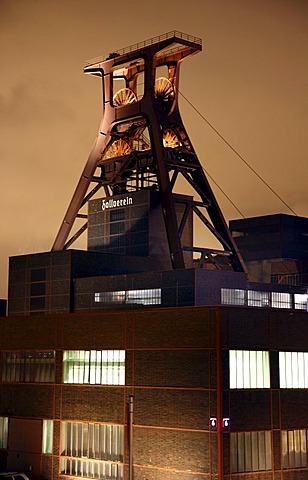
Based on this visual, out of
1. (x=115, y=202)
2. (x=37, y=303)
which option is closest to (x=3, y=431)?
(x=37, y=303)

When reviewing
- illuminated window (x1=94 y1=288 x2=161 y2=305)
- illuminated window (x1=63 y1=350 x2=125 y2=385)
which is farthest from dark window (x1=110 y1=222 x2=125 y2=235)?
illuminated window (x1=63 y1=350 x2=125 y2=385)

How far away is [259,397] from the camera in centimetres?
4791

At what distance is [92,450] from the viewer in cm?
5219

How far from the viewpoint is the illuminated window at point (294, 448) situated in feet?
158

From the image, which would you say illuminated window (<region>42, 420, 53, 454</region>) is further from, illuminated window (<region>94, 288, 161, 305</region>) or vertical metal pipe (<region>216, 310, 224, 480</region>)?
vertical metal pipe (<region>216, 310, 224, 480</region>)

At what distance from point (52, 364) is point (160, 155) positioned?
1766 centimetres

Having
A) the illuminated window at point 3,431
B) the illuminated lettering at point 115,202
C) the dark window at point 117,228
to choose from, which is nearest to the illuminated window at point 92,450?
the illuminated window at point 3,431

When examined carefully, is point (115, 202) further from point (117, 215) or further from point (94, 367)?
point (94, 367)

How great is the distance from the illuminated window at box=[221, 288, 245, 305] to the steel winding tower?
545 centimetres

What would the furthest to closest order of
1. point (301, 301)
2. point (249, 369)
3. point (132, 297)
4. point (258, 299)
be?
point (301, 301)
point (258, 299)
point (132, 297)
point (249, 369)

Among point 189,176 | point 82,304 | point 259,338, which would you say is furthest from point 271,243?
point 259,338

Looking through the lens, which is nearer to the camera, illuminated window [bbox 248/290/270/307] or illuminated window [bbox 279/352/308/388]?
illuminated window [bbox 279/352/308/388]

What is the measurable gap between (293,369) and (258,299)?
9129mm

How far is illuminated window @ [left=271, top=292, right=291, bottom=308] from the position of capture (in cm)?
5994
